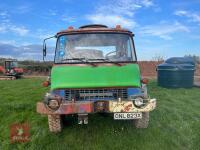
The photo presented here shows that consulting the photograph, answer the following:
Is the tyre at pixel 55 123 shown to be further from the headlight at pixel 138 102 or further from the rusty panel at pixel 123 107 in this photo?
the headlight at pixel 138 102

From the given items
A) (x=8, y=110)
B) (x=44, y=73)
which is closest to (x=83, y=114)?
(x=8, y=110)

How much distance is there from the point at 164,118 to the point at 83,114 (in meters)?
2.69

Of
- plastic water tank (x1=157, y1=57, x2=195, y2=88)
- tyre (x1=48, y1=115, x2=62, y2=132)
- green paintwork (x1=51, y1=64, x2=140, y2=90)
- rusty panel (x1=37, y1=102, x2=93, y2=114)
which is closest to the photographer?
rusty panel (x1=37, y1=102, x2=93, y2=114)

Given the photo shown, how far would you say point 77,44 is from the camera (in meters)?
6.80

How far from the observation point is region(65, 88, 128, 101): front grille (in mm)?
6281

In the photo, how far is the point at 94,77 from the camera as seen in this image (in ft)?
20.7

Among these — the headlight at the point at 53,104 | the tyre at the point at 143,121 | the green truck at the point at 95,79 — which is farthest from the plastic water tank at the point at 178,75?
the headlight at the point at 53,104

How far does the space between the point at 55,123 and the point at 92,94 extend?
3.67 ft

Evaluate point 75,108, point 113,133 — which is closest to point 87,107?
point 75,108

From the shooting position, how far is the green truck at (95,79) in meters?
5.94

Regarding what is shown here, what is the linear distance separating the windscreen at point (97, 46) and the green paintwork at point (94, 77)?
0.37 m

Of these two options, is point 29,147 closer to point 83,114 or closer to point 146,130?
point 83,114

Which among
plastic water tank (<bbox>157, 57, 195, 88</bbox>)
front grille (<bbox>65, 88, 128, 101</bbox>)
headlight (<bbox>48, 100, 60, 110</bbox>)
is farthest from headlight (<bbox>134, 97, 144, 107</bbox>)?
plastic water tank (<bbox>157, 57, 195, 88</bbox>)

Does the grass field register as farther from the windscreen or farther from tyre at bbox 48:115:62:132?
the windscreen
